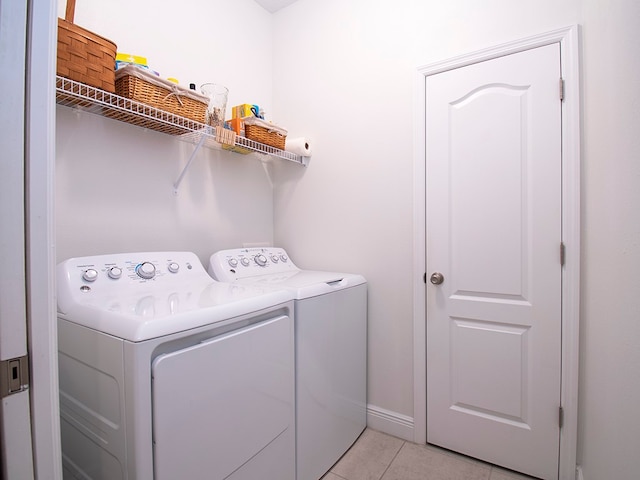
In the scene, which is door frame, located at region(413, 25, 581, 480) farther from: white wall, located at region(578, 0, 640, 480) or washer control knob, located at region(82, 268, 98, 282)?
washer control knob, located at region(82, 268, 98, 282)

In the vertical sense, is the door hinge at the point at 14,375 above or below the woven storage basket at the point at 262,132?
below

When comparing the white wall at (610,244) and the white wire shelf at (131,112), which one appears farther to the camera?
the white wire shelf at (131,112)

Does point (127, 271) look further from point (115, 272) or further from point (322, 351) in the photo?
point (322, 351)

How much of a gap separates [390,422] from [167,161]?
6.45ft

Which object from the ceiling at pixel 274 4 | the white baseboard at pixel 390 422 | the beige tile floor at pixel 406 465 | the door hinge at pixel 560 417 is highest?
the ceiling at pixel 274 4

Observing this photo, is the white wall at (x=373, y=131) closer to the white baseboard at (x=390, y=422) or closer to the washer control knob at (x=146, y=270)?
the white baseboard at (x=390, y=422)

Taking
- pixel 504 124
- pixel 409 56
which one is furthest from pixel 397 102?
pixel 504 124

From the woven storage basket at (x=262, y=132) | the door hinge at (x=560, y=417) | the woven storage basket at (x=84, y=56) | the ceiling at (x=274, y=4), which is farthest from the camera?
the ceiling at (x=274, y=4)

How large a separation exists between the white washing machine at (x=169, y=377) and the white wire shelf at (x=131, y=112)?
1.99ft

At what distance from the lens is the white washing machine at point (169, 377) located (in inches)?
34.3

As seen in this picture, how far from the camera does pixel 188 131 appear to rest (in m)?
1.57

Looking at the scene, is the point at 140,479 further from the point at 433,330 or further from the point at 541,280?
the point at 541,280

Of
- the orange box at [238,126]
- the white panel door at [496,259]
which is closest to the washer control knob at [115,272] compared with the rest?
the orange box at [238,126]

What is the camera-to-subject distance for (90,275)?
121 cm
